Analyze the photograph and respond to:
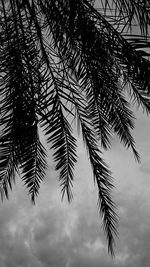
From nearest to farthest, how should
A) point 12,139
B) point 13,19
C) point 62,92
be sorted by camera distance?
point 13,19, point 12,139, point 62,92

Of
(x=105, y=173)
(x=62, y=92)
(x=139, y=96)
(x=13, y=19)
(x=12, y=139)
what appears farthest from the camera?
(x=139, y=96)

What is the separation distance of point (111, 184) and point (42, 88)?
1054 millimetres

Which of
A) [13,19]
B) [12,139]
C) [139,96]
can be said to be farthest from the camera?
[139,96]

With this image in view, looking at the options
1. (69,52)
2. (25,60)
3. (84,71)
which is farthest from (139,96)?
(25,60)

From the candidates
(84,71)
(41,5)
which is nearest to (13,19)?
(41,5)

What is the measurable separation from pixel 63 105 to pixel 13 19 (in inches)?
30.9

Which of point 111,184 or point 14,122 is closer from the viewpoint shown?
point 14,122

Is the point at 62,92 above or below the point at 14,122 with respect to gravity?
above

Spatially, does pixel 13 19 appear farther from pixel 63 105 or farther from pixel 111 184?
pixel 111 184

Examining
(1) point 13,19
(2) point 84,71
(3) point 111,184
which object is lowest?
(3) point 111,184

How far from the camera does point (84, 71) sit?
315 centimetres

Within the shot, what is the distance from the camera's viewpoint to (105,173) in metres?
3.35

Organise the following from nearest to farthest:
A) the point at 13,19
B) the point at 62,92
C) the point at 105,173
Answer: the point at 13,19 < the point at 62,92 < the point at 105,173

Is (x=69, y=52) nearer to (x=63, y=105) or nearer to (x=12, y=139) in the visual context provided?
(x=63, y=105)
